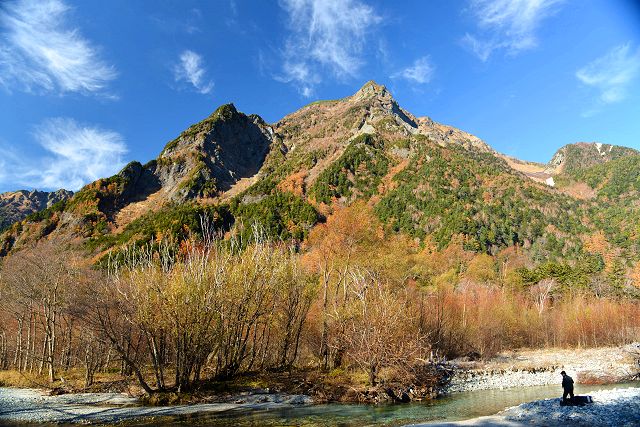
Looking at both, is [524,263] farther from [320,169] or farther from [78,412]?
[78,412]

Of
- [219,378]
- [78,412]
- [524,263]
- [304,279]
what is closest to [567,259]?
[524,263]

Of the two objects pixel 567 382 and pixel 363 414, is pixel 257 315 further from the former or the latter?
pixel 567 382

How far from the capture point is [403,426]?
1856 centimetres

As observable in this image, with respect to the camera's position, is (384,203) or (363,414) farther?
(384,203)

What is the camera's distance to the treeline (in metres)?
25.6

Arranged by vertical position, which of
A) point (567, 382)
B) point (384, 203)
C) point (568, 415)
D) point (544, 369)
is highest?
point (384, 203)

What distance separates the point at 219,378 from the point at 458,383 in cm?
1968

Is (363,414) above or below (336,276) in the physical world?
below

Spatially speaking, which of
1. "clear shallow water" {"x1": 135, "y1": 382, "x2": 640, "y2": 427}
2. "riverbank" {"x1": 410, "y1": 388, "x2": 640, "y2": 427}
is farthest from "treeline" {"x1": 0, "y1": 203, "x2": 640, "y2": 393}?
"riverbank" {"x1": 410, "y1": 388, "x2": 640, "y2": 427}

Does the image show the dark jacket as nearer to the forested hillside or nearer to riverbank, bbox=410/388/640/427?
riverbank, bbox=410/388/640/427

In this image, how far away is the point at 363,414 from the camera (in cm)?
2223

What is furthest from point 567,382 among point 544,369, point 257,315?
point 544,369

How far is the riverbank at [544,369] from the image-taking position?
3438 centimetres

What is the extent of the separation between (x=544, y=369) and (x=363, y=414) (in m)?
28.2
